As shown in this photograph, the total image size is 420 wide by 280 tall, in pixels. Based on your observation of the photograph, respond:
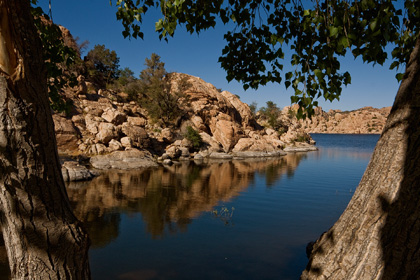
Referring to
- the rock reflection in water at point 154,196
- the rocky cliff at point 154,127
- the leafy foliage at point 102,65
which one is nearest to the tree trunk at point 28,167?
the rock reflection in water at point 154,196

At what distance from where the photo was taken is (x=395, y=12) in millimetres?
3055

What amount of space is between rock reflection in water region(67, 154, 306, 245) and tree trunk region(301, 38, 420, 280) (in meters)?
8.41

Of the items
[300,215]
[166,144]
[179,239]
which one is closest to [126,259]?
[179,239]

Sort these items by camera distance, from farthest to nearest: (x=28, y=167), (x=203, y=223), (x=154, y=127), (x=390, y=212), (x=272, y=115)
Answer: (x=272, y=115) < (x=154, y=127) < (x=203, y=223) < (x=390, y=212) < (x=28, y=167)

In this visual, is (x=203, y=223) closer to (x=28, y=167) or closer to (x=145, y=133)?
(x=28, y=167)

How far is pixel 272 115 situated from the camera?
6031 cm

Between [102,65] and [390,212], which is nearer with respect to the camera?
[390,212]

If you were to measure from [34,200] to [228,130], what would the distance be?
38.7 m

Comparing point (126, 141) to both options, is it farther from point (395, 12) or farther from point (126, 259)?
point (395, 12)

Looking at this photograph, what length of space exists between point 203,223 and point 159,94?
3197cm

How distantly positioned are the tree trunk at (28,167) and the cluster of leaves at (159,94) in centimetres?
3807

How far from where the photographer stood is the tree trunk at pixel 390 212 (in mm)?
2107

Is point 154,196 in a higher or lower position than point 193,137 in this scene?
lower

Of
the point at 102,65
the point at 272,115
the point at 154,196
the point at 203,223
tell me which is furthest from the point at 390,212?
the point at 272,115
